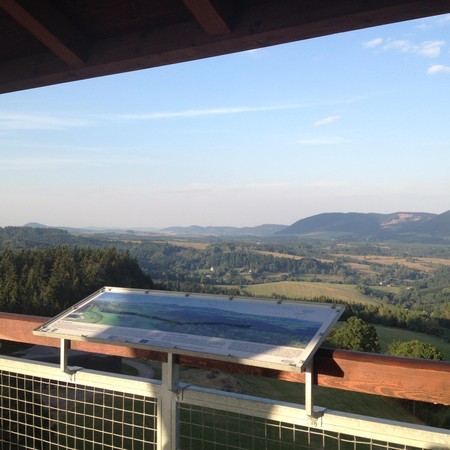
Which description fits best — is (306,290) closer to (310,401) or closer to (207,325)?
(207,325)

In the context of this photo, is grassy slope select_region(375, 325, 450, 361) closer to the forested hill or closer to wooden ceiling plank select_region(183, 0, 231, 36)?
the forested hill

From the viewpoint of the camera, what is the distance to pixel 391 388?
1.50 m

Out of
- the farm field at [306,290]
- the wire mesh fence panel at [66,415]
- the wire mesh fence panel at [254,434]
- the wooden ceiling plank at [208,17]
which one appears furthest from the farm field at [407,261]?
the wooden ceiling plank at [208,17]

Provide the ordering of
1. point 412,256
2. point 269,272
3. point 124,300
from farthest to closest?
point 412,256 < point 269,272 < point 124,300

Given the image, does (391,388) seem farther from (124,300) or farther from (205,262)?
(205,262)

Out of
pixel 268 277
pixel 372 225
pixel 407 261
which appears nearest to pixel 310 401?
pixel 268 277

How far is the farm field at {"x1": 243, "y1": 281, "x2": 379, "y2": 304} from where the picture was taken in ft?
184

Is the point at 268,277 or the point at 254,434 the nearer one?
the point at 254,434

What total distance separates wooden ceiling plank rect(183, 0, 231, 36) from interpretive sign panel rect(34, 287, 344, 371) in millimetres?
1026

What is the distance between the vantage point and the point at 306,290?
60156mm

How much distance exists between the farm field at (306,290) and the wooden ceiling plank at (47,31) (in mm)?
53276

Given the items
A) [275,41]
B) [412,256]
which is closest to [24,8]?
[275,41]

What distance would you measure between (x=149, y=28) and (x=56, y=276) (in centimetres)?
3913

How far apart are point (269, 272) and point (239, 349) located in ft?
253
